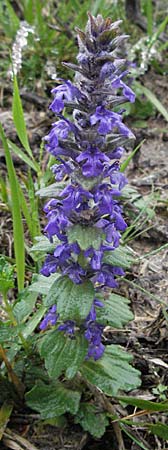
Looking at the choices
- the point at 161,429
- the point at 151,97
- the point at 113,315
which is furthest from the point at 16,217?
the point at 151,97

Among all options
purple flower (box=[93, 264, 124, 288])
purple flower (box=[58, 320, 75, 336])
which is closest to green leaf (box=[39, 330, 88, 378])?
purple flower (box=[58, 320, 75, 336])

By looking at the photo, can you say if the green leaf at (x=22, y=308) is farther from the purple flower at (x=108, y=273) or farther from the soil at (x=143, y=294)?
the soil at (x=143, y=294)

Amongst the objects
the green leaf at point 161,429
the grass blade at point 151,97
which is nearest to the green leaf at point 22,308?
the green leaf at point 161,429

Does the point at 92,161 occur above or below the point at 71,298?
above

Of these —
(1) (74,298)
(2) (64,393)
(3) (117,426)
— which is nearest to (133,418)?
(3) (117,426)

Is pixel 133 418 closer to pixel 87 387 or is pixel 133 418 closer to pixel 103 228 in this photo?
pixel 87 387

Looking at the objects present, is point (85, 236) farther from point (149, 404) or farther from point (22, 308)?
point (149, 404)

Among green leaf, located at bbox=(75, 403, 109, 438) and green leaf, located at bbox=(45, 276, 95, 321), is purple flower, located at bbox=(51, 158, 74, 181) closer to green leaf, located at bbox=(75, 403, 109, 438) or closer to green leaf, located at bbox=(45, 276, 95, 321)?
green leaf, located at bbox=(45, 276, 95, 321)
